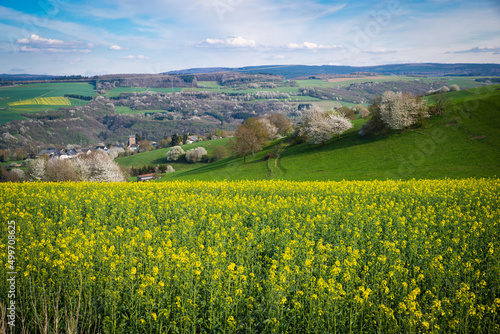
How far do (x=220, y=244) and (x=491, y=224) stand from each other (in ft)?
35.4

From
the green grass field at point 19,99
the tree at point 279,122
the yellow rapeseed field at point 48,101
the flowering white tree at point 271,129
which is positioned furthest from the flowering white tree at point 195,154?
the yellow rapeseed field at point 48,101

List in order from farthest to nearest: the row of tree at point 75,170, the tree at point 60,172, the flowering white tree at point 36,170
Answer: the flowering white tree at point 36,170, the row of tree at point 75,170, the tree at point 60,172

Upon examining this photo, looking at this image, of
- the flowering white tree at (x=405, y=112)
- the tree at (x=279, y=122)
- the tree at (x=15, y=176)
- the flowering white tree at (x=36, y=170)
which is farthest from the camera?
the tree at (x=279, y=122)

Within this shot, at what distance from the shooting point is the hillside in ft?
127

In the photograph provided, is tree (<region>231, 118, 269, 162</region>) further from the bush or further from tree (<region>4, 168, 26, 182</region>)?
tree (<region>4, 168, 26, 182</region>)

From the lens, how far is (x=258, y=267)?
8102mm

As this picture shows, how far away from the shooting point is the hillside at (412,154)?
38.7 metres

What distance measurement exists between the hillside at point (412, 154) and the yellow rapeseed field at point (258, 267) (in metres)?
24.8

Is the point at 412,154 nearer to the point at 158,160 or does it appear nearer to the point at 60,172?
the point at 60,172

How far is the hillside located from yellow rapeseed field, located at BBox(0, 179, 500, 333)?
24.8 meters

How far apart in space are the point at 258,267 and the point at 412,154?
46249 millimetres

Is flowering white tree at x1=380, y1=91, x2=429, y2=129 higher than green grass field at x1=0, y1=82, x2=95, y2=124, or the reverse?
green grass field at x1=0, y1=82, x2=95, y2=124

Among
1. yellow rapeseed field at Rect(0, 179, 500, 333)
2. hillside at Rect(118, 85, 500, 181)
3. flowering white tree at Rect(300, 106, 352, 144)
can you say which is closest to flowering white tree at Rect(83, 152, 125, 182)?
hillside at Rect(118, 85, 500, 181)

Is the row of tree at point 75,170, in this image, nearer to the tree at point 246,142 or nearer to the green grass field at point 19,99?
the tree at point 246,142
